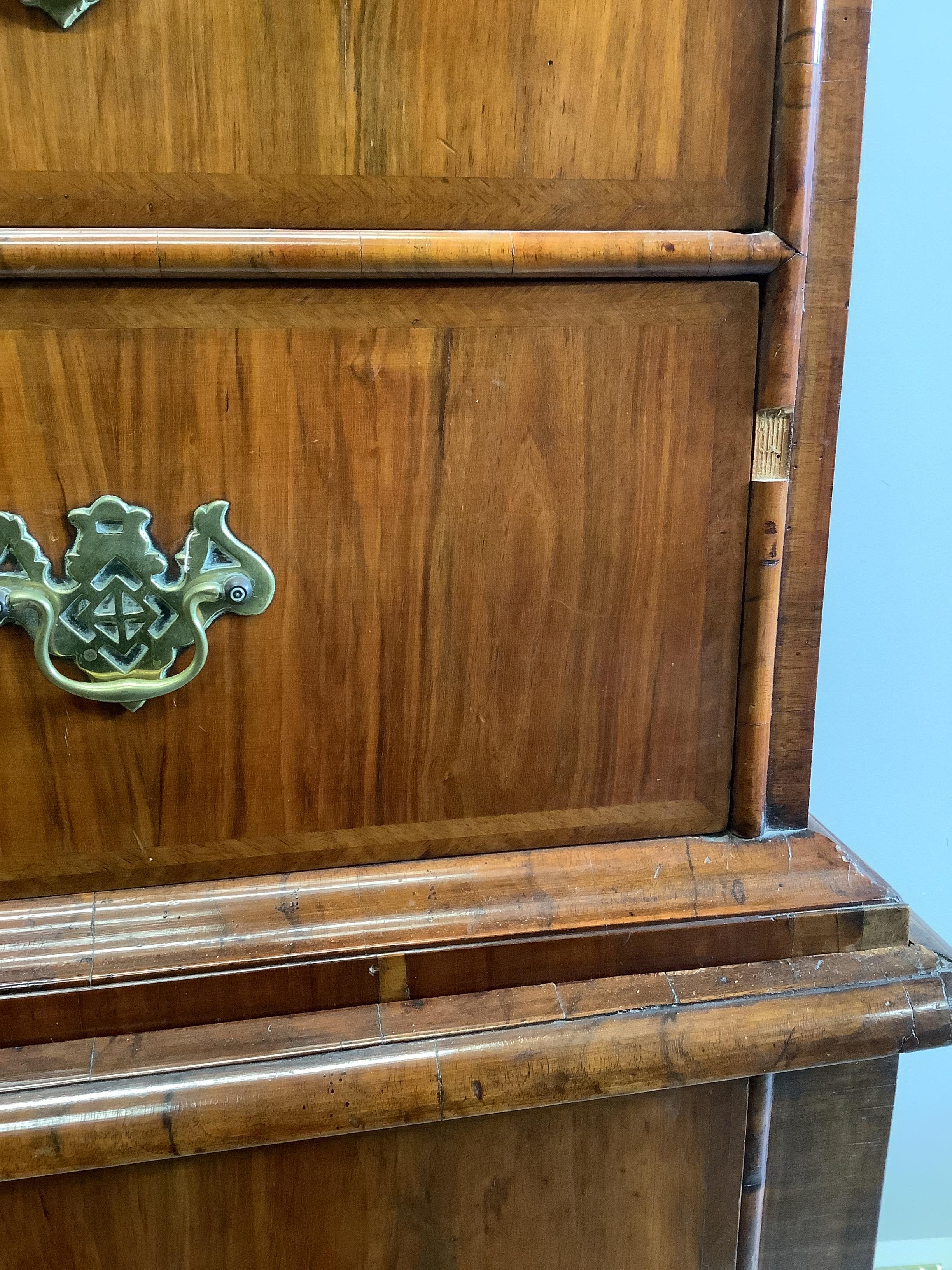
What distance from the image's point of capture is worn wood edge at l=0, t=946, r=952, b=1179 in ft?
1.13

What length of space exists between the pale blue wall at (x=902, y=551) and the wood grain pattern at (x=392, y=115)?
39cm

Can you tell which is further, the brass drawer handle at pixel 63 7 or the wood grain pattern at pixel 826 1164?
the wood grain pattern at pixel 826 1164

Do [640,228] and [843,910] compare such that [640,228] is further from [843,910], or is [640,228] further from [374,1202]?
[374,1202]

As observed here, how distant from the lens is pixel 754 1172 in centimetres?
42

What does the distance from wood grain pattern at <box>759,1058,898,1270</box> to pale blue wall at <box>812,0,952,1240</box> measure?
40 cm

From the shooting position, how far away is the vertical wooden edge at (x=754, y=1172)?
1.37 ft

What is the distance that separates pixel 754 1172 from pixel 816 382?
0.36 metres

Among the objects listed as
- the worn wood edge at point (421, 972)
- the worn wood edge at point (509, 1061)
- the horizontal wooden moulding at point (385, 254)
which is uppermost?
the horizontal wooden moulding at point (385, 254)

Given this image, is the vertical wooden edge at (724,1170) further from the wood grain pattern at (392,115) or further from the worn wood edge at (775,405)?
the wood grain pattern at (392,115)

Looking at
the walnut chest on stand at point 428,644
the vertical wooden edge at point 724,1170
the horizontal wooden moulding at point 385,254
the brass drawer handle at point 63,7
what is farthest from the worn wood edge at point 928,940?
the brass drawer handle at point 63,7

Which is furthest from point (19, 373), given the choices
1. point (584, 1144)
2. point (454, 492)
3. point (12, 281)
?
point (584, 1144)

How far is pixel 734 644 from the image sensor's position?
0.42 m

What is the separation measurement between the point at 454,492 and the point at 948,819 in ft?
2.17

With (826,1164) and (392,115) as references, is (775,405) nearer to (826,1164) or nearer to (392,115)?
(392,115)
